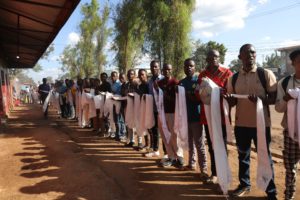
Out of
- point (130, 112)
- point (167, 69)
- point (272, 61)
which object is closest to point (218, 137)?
point (167, 69)

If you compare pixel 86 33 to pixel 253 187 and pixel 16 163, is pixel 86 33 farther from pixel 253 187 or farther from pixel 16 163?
pixel 253 187

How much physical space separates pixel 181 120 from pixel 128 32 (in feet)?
40.9

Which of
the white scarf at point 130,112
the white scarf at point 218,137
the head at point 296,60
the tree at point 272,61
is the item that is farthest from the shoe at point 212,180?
the tree at point 272,61

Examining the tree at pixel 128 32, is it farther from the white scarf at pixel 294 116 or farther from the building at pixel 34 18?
the white scarf at pixel 294 116

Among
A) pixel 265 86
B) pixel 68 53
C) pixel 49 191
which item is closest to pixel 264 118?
pixel 265 86

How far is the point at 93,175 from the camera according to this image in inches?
219

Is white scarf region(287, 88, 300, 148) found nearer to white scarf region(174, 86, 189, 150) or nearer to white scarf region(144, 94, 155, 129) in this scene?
white scarf region(174, 86, 189, 150)

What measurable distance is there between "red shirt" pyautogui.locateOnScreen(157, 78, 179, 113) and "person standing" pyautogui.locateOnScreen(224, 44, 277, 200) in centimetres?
152

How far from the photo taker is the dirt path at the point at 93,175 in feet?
15.3

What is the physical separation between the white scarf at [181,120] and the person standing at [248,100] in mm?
1090

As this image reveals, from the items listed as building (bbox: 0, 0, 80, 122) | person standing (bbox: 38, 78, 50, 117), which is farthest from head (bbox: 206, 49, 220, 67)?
person standing (bbox: 38, 78, 50, 117)

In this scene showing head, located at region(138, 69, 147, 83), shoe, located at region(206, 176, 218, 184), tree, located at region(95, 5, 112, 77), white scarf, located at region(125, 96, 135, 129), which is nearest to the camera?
shoe, located at region(206, 176, 218, 184)

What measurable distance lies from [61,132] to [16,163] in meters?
4.13

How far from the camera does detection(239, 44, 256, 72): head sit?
161 inches
